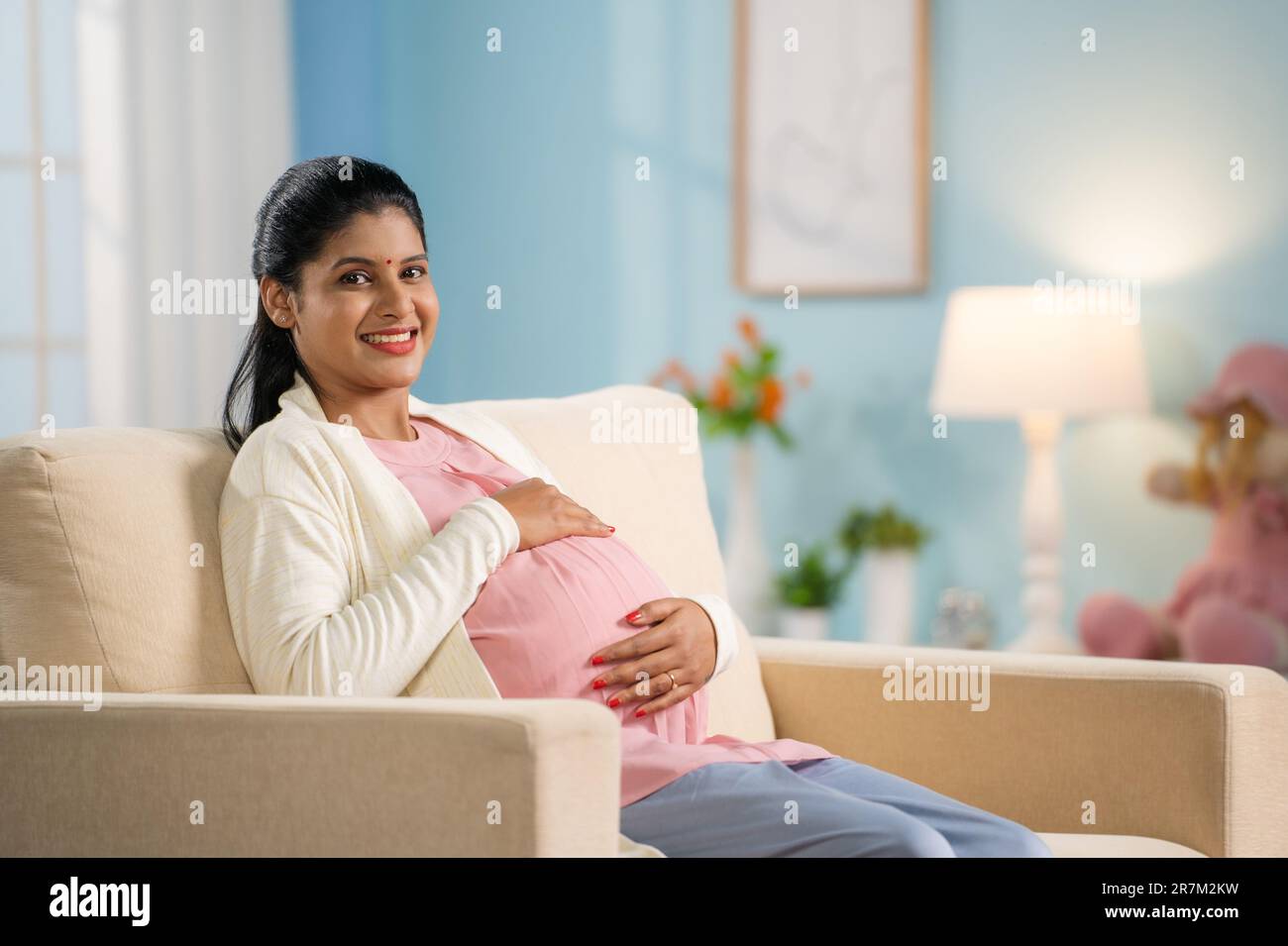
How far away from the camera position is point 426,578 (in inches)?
57.5

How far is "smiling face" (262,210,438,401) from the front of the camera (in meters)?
1.66

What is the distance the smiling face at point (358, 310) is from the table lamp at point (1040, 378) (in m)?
1.77

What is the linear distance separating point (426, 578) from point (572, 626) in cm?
16

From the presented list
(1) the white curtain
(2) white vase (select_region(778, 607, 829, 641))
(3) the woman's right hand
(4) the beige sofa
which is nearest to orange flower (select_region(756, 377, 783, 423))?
(2) white vase (select_region(778, 607, 829, 641))

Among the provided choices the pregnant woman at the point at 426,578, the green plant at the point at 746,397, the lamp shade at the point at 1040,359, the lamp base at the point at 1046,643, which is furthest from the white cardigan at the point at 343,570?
the green plant at the point at 746,397

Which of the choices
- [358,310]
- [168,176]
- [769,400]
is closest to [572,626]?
[358,310]

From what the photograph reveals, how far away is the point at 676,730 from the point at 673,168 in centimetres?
265

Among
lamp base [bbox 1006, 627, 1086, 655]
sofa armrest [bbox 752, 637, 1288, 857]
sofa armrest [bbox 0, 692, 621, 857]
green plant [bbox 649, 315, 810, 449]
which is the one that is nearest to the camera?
sofa armrest [bbox 0, 692, 621, 857]

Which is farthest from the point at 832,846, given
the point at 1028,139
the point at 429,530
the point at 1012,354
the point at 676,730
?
the point at 1028,139

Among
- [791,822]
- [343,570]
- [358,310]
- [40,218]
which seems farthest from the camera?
[40,218]

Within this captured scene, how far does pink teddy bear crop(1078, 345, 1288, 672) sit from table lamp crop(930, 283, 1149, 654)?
0.18m

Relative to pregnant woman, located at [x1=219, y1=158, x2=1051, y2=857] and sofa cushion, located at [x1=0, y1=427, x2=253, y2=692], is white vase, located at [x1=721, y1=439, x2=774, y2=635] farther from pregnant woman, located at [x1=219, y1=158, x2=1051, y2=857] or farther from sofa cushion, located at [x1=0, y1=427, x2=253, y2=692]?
sofa cushion, located at [x1=0, y1=427, x2=253, y2=692]

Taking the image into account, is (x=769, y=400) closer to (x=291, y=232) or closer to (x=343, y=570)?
(x=291, y=232)

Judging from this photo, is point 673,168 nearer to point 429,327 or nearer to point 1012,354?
point 1012,354
